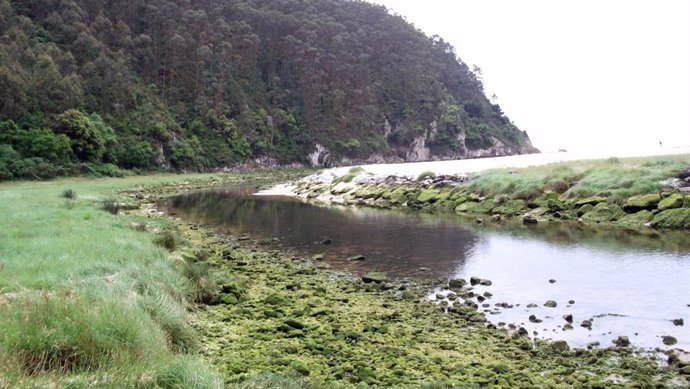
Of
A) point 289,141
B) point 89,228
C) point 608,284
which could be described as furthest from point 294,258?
point 289,141

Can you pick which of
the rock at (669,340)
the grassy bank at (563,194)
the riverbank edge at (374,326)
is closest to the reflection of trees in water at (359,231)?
the riverbank edge at (374,326)

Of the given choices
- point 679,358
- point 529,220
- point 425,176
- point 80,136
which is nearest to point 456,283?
point 679,358

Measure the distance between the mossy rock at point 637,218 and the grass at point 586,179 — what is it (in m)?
1.98

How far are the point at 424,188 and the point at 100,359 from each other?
33467 millimetres

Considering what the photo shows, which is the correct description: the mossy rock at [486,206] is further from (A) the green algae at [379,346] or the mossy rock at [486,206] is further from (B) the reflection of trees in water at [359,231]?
(A) the green algae at [379,346]

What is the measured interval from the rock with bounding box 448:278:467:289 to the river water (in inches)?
18.4

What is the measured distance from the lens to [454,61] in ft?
562

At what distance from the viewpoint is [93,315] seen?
17.8ft

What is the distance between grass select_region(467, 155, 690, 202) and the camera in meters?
24.9

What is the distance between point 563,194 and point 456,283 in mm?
18218

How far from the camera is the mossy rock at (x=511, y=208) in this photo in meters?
27.4

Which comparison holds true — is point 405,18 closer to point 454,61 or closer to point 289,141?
point 454,61

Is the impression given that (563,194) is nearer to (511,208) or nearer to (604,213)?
(511,208)

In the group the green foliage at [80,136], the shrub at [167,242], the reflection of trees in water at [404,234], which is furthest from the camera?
the green foliage at [80,136]
